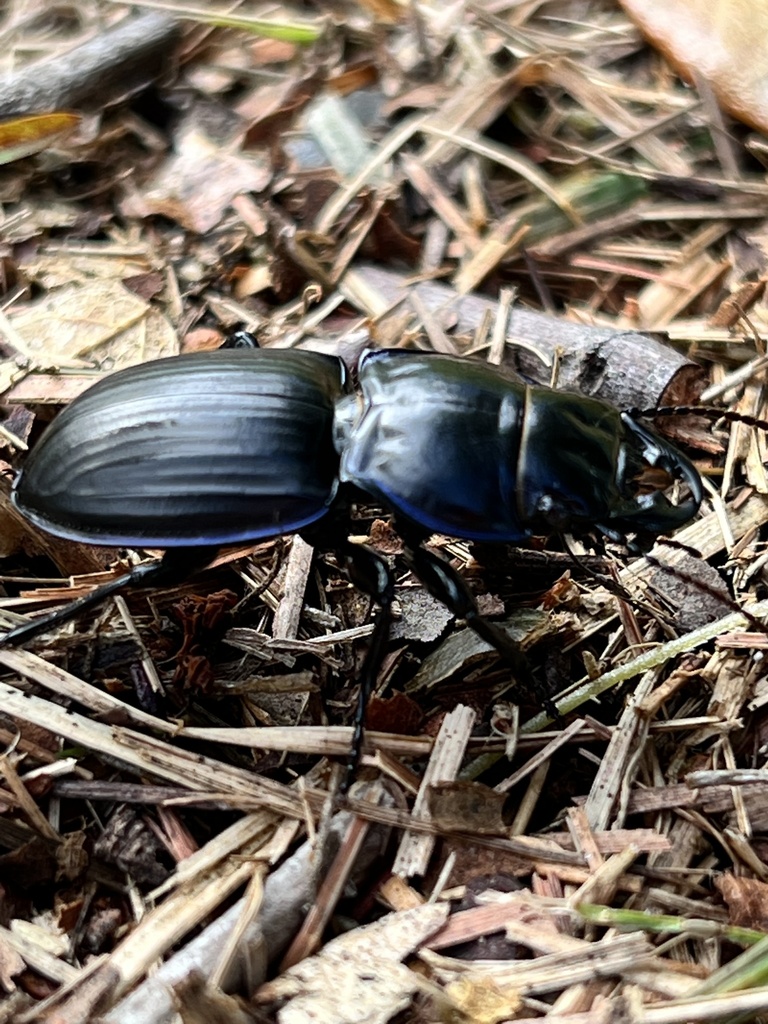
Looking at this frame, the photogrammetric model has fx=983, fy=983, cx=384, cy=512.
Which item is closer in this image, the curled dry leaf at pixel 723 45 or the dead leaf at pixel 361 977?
the dead leaf at pixel 361 977

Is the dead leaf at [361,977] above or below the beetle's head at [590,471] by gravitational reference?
below

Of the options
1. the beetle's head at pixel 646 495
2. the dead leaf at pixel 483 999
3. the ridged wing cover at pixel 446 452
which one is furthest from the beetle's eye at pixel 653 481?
the dead leaf at pixel 483 999

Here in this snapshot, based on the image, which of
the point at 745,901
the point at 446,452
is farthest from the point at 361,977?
the point at 446,452

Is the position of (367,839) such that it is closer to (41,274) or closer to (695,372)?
(695,372)

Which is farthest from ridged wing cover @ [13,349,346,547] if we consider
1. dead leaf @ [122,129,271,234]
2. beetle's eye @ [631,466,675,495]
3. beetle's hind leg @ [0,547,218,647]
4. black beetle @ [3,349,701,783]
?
dead leaf @ [122,129,271,234]

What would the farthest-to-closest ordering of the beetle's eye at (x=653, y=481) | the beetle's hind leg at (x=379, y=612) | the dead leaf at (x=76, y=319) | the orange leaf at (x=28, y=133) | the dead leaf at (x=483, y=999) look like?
the orange leaf at (x=28, y=133), the dead leaf at (x=76, y=319), the beetle's eye at (x=653, y=481), the beetle's hind leg at (x=379, y=612), the dead leaf at (x=483, y=999)

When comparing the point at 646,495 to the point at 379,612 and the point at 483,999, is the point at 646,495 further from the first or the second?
the point at 483,999

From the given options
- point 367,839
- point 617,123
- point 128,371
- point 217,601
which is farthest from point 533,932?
point 617,123

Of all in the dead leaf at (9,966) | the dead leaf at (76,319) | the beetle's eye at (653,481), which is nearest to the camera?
the dead leaf at (9,966)

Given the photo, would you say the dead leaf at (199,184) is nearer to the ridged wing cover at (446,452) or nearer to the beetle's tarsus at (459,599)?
the ridged wing cover at (446,452)
